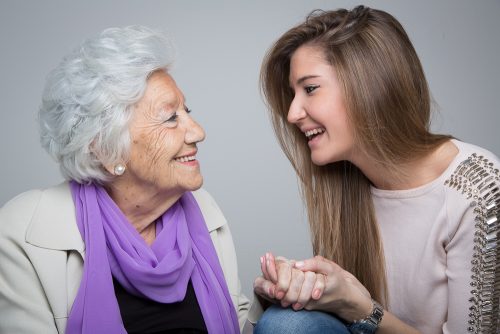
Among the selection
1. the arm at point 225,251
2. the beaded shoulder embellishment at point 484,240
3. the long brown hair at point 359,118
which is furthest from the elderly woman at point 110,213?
the beaded shoulder embellishment at point 484,240

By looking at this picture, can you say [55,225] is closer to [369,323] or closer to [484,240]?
[369,323]

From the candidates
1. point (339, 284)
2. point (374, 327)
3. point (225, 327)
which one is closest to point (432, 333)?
point (374, 327)

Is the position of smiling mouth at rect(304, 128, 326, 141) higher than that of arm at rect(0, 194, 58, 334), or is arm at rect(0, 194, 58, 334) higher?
smiling mouth at rect(304, 128, 326, 141)

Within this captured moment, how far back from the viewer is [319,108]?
2.13 meters

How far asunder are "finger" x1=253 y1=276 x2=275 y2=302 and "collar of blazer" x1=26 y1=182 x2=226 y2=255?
0.59 metres

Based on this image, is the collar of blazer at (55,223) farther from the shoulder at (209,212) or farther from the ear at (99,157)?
the shoulder at (209,212)

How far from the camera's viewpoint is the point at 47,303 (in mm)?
1835

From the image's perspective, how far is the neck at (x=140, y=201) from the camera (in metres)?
2.05

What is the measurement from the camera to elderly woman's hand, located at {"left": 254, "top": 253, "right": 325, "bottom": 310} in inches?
69.3

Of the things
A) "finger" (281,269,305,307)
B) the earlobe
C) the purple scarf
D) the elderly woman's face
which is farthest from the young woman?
the earlobe

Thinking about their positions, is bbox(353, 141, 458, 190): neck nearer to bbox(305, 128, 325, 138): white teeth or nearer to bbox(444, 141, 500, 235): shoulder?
bbox(444, 141, 500, 235): shoulder

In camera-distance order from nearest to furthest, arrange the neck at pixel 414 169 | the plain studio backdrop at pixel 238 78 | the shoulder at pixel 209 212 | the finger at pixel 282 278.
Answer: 1. the finger at pixel 282 278
2. the neck at pixel 414 169
3. the shoulder at pixel 209 212
4. the plain studio backdrop at pixel 238 78

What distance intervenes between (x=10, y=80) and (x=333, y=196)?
1.76 metres

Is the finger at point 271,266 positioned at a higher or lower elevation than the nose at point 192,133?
lower
